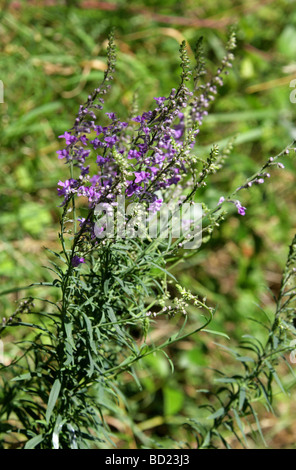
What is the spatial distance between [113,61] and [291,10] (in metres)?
3.47

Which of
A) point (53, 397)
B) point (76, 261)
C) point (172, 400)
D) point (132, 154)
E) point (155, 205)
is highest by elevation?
point (132, 154)

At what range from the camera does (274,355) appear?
168cm

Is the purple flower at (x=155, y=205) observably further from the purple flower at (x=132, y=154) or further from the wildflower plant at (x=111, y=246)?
the purple flower at (x=132, y=154)

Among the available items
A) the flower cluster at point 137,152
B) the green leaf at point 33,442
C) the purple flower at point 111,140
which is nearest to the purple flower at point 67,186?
the flower cluster at point 137,152

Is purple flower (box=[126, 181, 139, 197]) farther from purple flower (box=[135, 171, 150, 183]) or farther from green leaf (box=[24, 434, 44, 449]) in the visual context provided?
→ green leaf (box=[24, 434, 44, 449])

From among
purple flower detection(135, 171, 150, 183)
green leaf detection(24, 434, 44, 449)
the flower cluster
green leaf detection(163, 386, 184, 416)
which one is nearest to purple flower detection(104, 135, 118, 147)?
the flower cluster

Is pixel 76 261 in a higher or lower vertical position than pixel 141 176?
lower

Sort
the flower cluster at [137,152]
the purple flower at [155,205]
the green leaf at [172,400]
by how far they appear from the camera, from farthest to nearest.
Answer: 1. the green leaf at [172,400]
2. the purple flower at [155,205]
3. the flower cluster at [137,152]

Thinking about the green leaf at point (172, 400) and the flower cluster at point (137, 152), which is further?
the green leaf at point (172, 400)

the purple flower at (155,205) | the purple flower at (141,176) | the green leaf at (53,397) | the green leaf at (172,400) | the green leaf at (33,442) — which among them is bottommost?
the green leaf at (172,400)

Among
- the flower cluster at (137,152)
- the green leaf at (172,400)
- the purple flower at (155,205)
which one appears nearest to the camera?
the flower cluster at (137,152)

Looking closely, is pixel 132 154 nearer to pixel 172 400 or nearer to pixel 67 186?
pixel 67 186

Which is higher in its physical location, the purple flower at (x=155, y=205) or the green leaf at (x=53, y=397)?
the purple flower at (x=155, y=205)

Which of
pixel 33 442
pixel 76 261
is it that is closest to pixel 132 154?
pixel 76 261
